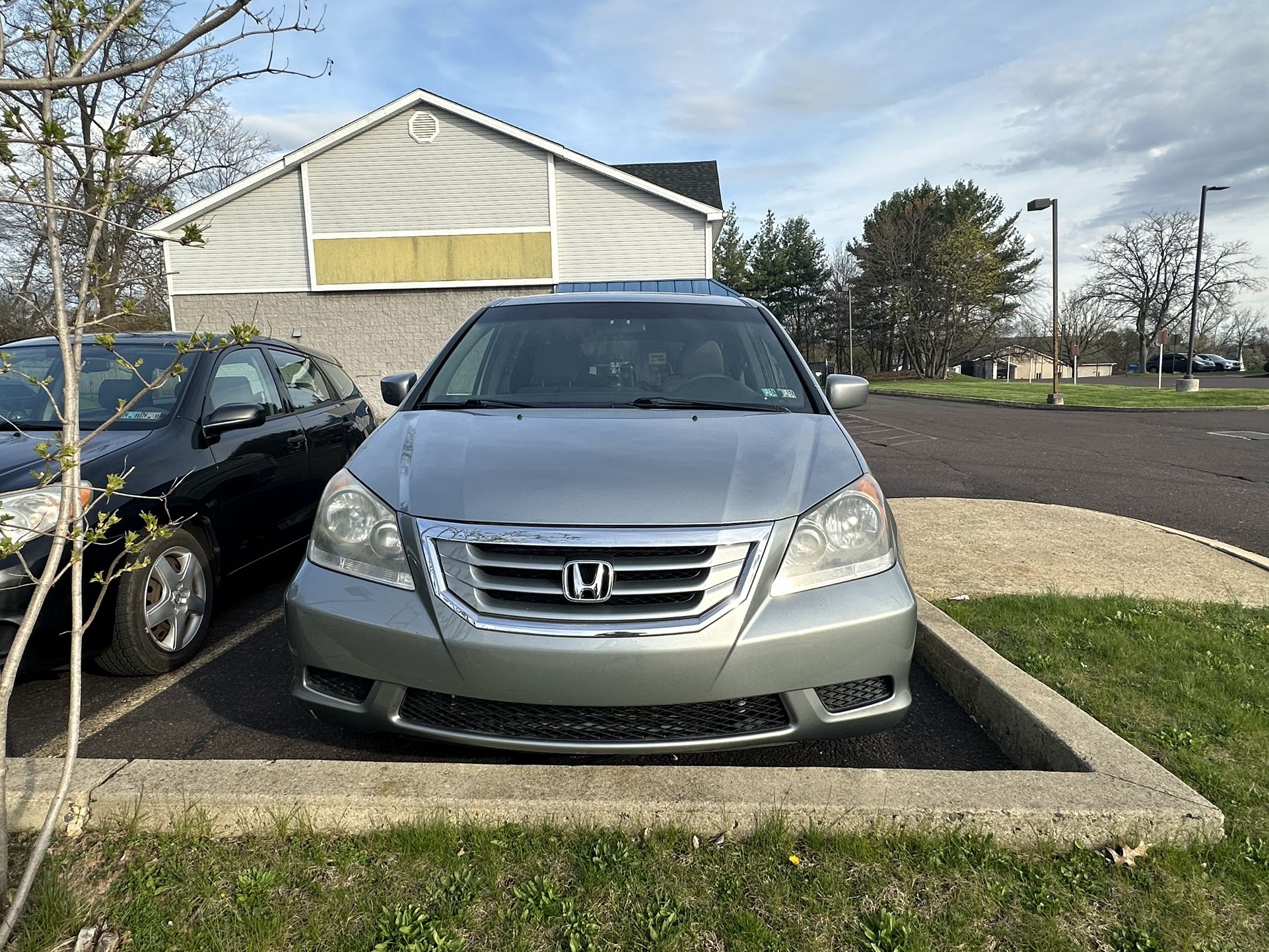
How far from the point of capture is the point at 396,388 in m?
3.79

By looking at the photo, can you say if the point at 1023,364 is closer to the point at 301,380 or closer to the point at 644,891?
the point at 301,380

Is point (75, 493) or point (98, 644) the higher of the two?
point (75, 493)

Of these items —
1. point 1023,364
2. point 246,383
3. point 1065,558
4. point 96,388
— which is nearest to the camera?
point 96,388

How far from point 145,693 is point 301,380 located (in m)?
2.67

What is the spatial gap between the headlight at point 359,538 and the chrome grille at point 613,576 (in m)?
0.16

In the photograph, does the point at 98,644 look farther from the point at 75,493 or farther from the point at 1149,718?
the point at 1149,718

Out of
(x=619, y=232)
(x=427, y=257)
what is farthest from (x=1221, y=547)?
(x=427, y=257)

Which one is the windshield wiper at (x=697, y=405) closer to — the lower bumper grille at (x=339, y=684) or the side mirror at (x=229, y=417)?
the lower bumper grille at (x=339, y=684)

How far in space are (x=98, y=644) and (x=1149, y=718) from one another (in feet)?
13.7

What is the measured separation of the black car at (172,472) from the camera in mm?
3033

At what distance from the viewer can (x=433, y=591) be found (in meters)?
2.19

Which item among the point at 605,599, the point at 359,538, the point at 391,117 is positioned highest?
the point at 391,117

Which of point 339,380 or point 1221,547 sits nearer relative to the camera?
point 1221,547

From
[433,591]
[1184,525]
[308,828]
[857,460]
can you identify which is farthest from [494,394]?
[1184,525]
